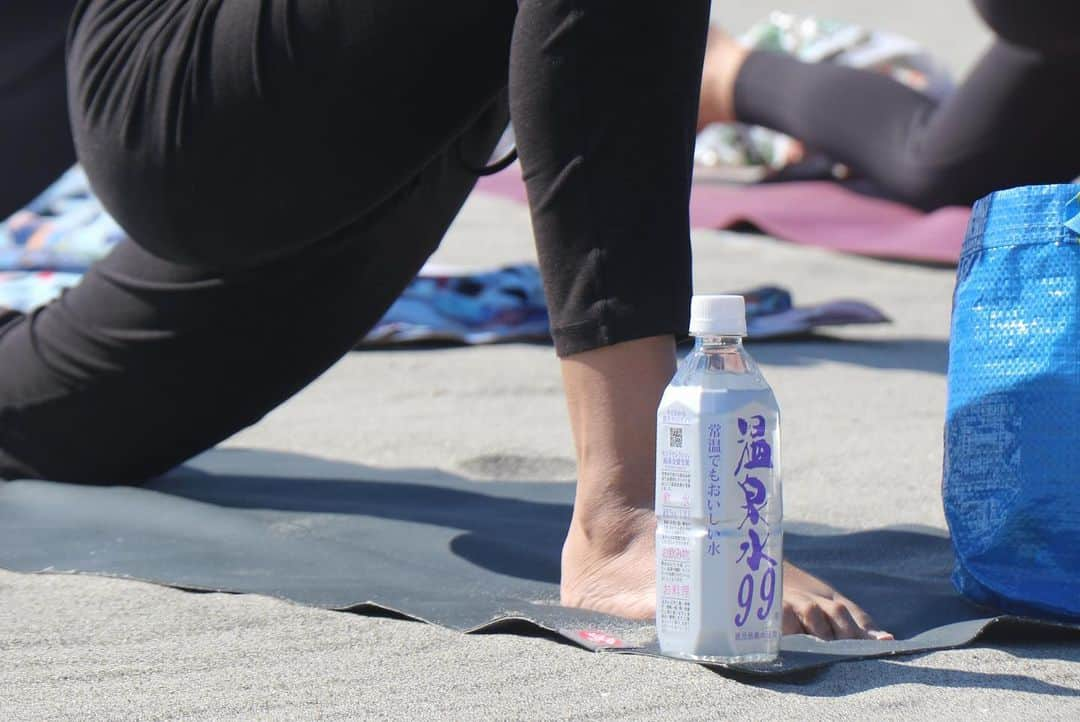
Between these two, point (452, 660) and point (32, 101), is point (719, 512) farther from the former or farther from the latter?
point (32, 101)

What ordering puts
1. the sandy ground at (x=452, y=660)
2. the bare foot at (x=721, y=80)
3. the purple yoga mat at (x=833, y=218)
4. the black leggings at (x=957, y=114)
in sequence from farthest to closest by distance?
the bare foot at (x=721, y=80), the purple yoga mat at (x=833, y=218), the black leggings at (x=957, y=114), the sandy ground at (x=452, y=660)

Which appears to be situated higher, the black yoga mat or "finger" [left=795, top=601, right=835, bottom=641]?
"finger" [left=795, top=601, right=835, bottom=641]

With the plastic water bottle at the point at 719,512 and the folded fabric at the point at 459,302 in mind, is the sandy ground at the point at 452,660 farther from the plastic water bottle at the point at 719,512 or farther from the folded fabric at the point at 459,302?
the folded fabric at the point at 459,302

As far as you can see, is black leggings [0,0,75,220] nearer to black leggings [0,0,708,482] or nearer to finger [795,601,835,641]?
black leggings [0,0,708,482]

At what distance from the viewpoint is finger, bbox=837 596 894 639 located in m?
1.45

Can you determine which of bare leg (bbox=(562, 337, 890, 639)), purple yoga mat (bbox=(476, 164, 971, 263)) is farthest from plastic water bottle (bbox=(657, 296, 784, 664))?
purple yoga mat (bbox=(476, 164, 971, 263))

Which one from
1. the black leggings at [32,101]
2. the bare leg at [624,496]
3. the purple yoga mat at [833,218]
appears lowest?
the bare leg at [624,496]

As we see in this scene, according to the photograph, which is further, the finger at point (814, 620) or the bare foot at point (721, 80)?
the bare foot at point (721, 80)

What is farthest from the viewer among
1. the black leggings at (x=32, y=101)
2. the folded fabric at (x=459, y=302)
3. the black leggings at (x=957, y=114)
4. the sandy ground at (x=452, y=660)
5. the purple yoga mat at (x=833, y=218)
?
the purple yoga mat at (x=833, y=218)

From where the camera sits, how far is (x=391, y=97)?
62.4 inches

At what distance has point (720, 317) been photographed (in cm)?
132

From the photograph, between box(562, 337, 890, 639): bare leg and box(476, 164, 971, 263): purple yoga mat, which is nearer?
box(562, 337, 890, 639): bare leg

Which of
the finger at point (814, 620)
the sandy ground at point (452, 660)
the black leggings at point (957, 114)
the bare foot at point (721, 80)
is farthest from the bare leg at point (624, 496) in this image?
the bare foot at point (721, 80)

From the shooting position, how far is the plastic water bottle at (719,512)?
1.29 meters
